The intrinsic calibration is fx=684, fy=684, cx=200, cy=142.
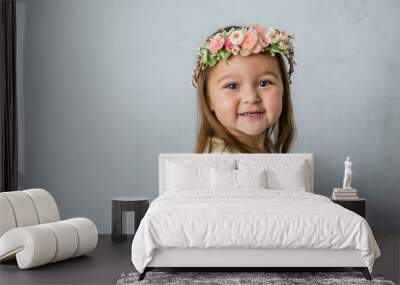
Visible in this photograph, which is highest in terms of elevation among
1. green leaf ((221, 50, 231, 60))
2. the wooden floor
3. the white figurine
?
green leaf ((221, 50, 231, 60))

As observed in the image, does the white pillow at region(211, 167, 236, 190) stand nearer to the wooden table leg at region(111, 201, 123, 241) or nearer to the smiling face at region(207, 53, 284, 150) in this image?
the smiling face at region(207, 53, 284, 150)

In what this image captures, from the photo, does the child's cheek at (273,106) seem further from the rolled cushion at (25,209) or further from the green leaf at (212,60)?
the rolled cushion at (25,209)

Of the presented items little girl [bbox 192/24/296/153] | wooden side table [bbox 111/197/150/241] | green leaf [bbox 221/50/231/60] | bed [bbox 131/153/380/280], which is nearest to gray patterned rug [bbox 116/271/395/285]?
bed [bbox 131/153/380/280]

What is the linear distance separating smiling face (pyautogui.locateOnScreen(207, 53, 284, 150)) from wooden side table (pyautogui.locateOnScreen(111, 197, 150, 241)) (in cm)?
112

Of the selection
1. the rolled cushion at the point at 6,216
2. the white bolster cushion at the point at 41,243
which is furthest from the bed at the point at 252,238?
the rolled cushion at the point at 6,216

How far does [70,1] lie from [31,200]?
93.4 inches

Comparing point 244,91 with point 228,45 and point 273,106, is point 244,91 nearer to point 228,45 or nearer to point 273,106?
point 273,106

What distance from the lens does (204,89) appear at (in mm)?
6742

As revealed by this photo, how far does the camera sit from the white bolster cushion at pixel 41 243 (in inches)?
196

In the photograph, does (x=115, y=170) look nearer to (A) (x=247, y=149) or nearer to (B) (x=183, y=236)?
(A) (x=247, y=149)

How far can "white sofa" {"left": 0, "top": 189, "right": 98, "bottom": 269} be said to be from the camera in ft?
16.4

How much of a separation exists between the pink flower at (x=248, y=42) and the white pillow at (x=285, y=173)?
3.47ft

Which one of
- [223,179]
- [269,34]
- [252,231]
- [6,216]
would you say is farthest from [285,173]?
[6,216]

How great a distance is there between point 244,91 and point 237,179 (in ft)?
3.09
